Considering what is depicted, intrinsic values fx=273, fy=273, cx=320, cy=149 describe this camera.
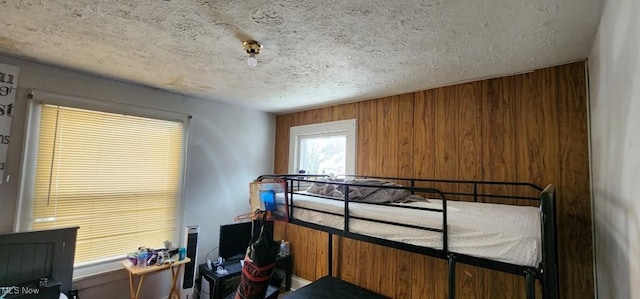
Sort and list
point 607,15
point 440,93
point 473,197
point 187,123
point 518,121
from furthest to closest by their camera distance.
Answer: point 187,123, point 440,93, point 473,197, point 518,121, point 607,15

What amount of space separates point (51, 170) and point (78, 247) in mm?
658

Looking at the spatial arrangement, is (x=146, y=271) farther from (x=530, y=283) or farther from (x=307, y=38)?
(x=530, y=283)

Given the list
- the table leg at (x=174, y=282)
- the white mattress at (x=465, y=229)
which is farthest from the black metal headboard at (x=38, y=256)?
the white mattress at (x=465, y=229)

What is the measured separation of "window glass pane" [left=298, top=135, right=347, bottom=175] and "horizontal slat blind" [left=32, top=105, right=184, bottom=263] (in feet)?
4.75

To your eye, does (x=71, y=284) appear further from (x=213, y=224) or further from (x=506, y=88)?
Result: (x=506, y=88)

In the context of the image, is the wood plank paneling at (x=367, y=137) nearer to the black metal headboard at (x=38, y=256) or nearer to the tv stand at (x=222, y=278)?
the tv stand at (x=222, y=278)

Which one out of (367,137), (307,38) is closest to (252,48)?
(307,38)

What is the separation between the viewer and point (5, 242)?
184 cm

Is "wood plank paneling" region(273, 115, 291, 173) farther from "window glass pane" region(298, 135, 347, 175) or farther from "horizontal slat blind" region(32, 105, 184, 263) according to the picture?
"horizontal slat blind" region(32, 105, 184, 263)

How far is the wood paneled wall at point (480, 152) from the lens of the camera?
1.74m

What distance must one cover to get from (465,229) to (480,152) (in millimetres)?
1104

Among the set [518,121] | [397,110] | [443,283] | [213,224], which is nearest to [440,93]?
[397,110]

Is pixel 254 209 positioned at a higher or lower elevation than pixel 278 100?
lower

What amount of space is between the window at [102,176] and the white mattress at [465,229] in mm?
1816
